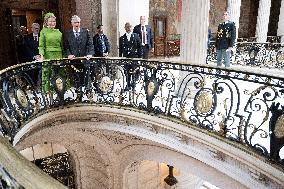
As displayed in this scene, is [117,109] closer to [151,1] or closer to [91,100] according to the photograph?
[91,100]

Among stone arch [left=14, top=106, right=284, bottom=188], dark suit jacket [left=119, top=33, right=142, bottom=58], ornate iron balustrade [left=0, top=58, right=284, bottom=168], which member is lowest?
stone arch [left=14, top=106, right=284, bottom=188]

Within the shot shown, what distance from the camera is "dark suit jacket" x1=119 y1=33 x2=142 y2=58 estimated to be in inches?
277

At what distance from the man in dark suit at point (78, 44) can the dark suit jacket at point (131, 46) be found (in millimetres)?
887

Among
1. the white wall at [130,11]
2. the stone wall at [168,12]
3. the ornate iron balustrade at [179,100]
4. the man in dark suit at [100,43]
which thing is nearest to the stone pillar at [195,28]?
the ornate iron balustrade at [179,100]

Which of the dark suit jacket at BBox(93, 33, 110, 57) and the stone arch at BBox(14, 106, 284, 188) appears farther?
the dark suit jacket at BBox(93, 33, 110, 57)

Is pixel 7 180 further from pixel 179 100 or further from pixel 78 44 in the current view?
pixel 78 44

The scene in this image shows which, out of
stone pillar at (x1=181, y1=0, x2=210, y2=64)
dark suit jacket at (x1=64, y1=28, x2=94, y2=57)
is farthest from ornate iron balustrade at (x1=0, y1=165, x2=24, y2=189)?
stone pillar at (x1=181, y1=0, x2=210, y2=64)

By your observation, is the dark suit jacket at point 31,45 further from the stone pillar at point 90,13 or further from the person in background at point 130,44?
the stone pillar at point 90,13

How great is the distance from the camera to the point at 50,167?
428 inches

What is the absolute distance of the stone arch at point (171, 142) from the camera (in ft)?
14.1

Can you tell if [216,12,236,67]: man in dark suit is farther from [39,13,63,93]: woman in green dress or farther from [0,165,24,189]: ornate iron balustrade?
[0,165,24,189]: ornate iron balustrade

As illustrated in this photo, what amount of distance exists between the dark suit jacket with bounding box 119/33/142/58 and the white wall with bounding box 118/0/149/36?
1945 mm

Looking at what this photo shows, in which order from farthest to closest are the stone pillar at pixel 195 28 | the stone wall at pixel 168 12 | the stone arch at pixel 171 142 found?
the stone wall at pixel 168 12 < the stone pillar at pixel 195 28 < the stone arch at pixel 171 142

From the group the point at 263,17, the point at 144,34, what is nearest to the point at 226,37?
the point at 144,34
